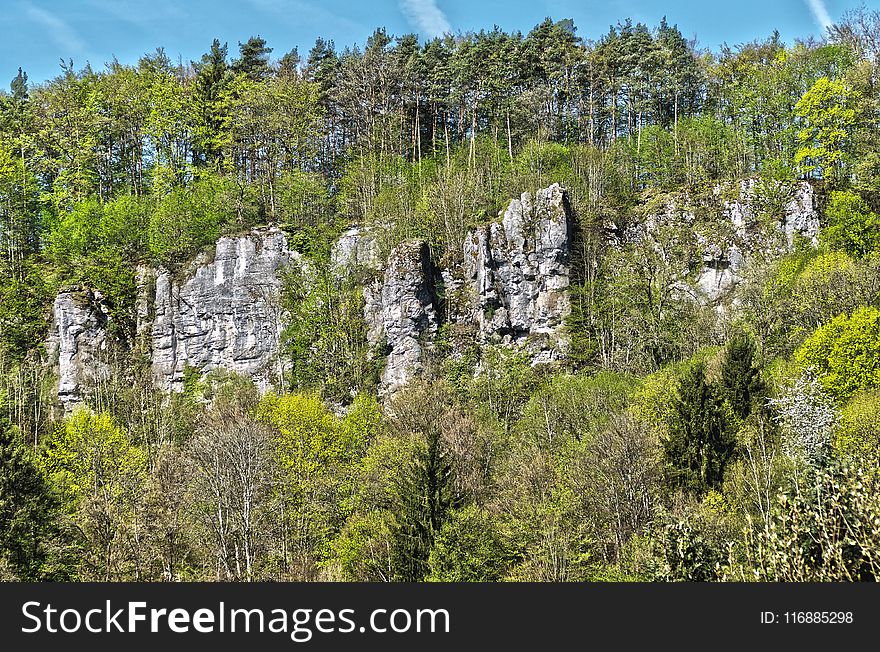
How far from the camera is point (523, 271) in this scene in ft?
200

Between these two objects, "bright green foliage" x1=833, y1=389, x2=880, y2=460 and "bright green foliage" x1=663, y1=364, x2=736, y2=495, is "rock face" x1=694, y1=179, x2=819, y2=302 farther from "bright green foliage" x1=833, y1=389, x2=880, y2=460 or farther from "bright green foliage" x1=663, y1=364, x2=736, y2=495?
"bright green foliage" x1=833, y1=389, x2=880, y2=460

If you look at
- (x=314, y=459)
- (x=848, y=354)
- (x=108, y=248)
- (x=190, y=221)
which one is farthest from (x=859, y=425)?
(x=108, y=248)

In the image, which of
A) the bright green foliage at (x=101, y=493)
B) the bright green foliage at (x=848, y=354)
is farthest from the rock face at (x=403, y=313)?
Result: the bright green foliage at (x=848, y=354)

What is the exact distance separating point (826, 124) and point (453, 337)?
34.5 m

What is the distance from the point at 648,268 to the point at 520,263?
33.9ft

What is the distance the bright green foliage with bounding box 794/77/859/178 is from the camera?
5738 cm

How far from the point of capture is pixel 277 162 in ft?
244

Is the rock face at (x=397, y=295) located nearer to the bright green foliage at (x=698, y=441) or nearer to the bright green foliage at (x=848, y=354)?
the bright green foliage at (x=848, y=354)

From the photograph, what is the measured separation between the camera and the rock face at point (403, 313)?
58906 mm

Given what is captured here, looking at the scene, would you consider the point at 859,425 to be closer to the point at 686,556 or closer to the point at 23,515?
the point at 686,556

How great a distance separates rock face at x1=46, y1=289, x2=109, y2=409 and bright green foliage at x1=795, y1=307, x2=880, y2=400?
182 feet

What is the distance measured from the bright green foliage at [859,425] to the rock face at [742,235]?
1024 inches

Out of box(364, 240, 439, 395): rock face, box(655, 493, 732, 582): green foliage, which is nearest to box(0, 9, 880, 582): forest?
box(655, 493, 732, 582): green foliage

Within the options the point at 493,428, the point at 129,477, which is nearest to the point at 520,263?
the point at 493,428
